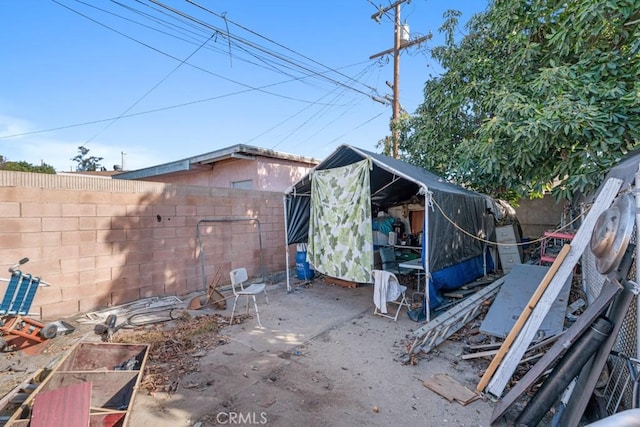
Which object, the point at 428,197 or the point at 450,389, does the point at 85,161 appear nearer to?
the point at 428,197

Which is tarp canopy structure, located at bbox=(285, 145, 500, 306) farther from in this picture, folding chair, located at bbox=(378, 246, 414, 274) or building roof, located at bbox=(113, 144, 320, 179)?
building roof, located at bbox=(113, 144, 320, 179)

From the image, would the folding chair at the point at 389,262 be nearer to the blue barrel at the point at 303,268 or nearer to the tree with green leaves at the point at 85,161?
the blue barrel at the point at 303,268

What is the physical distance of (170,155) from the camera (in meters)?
15.2

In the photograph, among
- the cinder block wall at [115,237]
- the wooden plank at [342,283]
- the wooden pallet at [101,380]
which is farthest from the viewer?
the wooden plank at [342,283]

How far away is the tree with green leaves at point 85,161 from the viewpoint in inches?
1126

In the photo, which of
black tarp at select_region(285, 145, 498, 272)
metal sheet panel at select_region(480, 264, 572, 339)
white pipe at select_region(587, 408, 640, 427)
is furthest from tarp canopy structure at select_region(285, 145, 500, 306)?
white pipe at select_region(587, 408, 640, 427)

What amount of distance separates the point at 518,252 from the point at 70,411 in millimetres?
8874

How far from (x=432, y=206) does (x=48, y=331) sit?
536 cm

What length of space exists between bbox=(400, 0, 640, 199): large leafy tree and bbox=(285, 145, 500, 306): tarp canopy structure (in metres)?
0.90

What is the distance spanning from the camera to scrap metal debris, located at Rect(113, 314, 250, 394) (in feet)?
9.45

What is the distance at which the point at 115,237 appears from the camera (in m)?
4.62

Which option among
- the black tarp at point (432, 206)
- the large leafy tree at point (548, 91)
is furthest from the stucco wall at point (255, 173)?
the large leafy tree at point (548, 91)

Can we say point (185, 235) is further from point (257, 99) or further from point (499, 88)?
point (499, 88)

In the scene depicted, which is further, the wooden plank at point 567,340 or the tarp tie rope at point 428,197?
the tarp tie rope at point 428,197
